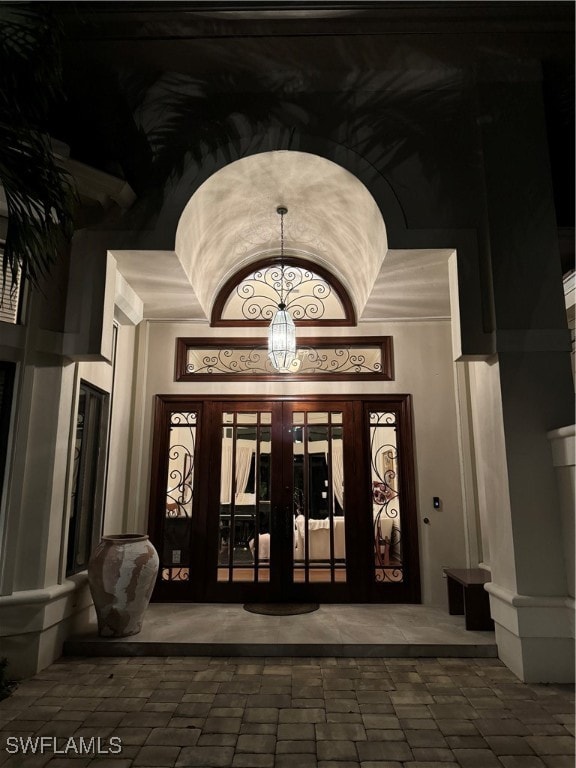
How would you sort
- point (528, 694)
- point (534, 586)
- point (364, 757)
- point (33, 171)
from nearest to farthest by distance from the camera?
point (364, 757) < point (33, 171) < point (528, 694) < point (534, 586)

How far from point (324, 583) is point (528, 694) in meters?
2.22

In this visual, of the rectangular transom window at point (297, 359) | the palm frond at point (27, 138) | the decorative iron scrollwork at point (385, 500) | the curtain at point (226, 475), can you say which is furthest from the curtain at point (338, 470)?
the palm frond at point (27, 138)

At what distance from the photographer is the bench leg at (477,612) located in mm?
3812

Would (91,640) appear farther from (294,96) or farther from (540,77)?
(540,77)

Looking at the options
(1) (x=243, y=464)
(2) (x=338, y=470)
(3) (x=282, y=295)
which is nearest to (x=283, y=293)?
(3) (x=282, y=295)

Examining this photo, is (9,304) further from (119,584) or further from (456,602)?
(456,602)

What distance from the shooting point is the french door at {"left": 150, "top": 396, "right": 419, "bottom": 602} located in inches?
189

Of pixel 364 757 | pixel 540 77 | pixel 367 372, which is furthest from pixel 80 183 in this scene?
pixel 364 757

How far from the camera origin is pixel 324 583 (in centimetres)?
479

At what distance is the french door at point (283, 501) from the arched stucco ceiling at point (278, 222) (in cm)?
127

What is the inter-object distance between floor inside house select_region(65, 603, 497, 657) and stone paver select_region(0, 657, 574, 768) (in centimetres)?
10

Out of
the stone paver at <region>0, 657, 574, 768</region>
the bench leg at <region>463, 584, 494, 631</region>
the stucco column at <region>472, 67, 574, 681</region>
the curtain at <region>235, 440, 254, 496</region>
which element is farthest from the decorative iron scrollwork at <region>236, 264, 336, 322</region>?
the stone paver at <region>0, 657, 574, 768</region>

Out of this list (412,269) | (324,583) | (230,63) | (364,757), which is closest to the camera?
(364,757)

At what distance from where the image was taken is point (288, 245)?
536 centimetres
